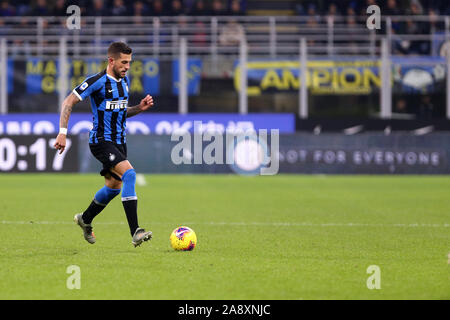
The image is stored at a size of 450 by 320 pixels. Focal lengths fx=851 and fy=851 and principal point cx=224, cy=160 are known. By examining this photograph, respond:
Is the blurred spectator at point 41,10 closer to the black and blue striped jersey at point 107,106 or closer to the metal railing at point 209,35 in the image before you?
the metal railing at point 209,35

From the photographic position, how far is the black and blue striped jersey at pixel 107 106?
8469mm

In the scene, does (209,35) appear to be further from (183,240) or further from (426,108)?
(183,240)

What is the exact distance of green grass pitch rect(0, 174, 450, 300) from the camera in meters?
6.18

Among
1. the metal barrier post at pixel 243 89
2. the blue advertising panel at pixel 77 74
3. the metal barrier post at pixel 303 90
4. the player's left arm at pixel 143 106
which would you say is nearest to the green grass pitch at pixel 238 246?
the player's left arm at pixel 143 106

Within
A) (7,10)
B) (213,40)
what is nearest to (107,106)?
(213,40)

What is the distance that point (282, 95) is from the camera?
926 inches

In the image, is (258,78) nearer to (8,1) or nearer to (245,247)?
(8,1)

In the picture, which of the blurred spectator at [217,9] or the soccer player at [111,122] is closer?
the soccer player at [111,122]

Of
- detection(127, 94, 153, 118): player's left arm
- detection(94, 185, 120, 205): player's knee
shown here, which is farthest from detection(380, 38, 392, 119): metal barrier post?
detection(94, 185, 120, 205): player's knee

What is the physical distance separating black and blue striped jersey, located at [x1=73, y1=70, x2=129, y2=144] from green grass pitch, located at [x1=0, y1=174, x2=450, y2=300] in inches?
44.4

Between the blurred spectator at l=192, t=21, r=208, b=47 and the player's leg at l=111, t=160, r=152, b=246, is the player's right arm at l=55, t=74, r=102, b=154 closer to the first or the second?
the player's leg at l=111, t=160, r=152, b=246

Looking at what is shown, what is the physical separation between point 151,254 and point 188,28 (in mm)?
15714

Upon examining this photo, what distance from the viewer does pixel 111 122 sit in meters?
8.55

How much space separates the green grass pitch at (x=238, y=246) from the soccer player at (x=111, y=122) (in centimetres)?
50
